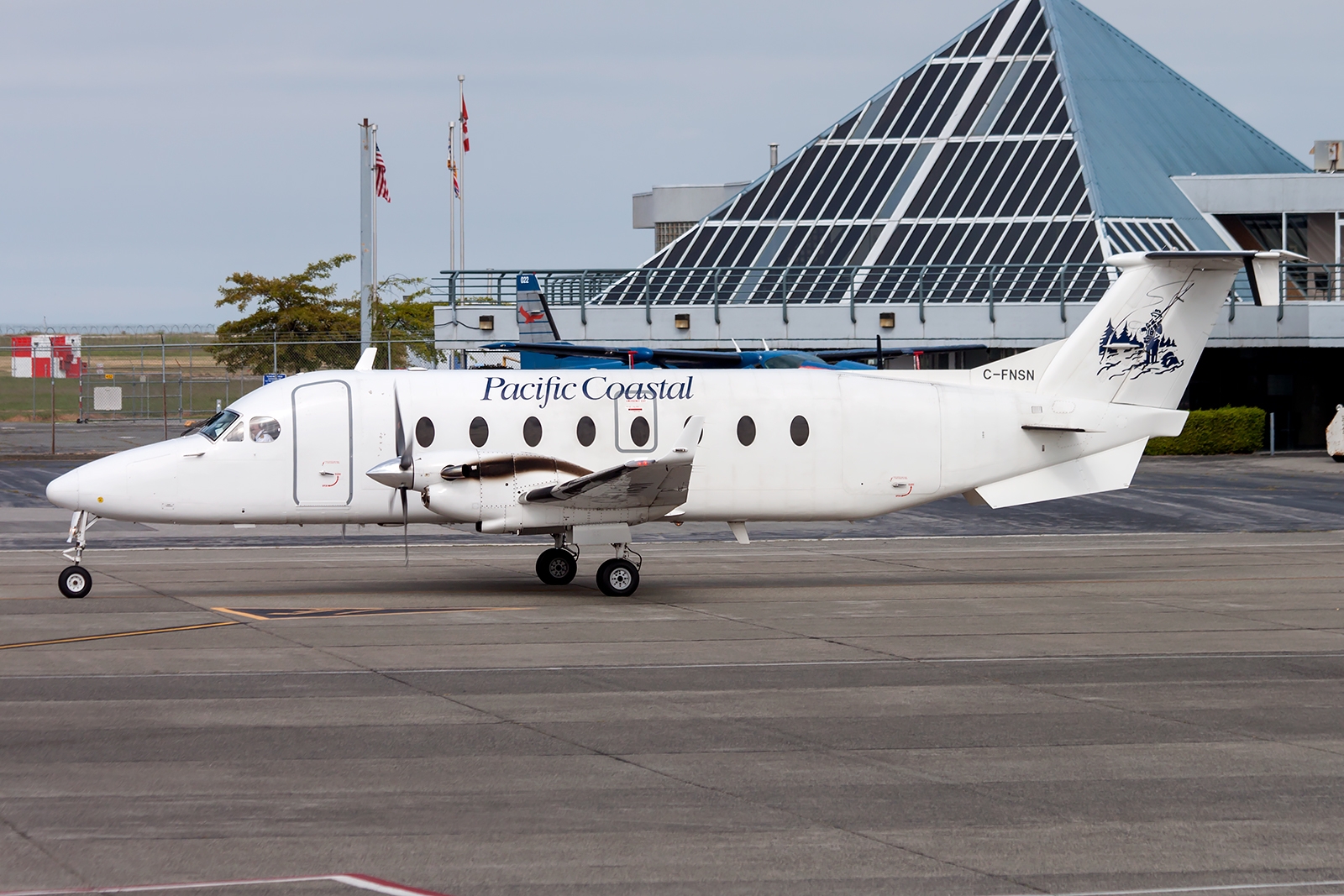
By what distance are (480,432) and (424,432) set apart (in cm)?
72

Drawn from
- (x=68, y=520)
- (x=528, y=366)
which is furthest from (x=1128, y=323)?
(x=528, y=366)

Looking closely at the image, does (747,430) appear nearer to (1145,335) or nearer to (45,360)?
(1145,335)

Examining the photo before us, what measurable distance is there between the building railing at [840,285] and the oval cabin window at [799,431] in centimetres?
2997

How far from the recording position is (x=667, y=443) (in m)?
19.0

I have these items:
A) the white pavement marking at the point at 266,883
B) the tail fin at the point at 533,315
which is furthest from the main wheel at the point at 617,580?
the tail fin at the point at 533,315

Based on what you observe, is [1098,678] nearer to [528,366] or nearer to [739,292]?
[528,366]

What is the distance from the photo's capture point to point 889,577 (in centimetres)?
2055

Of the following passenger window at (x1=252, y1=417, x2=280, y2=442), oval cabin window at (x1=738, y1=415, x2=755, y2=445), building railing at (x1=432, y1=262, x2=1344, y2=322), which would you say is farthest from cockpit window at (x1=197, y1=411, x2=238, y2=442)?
building railing at (x1=432, y1=262, x2=1344, y2=322)

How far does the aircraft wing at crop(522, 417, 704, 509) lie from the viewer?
17.1 meters

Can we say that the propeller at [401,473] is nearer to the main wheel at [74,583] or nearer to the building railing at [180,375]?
the main wheel at [74,583]

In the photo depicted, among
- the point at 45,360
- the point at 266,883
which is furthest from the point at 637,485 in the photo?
the point at 45,360

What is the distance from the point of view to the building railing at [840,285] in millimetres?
48500

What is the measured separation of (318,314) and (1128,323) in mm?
54019

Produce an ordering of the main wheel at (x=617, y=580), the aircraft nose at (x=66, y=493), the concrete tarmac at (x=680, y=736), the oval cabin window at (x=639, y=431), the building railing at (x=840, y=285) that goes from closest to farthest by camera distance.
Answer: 1. the concrete tarmac at (x=680, y=736)
2. the aircraft nose at (x=66, y=493)
3. the main wheel at (x=617, y=580)
4. the oval cabin window at (x=639, y=431)
5. the building railing at (x=840, y=285)
